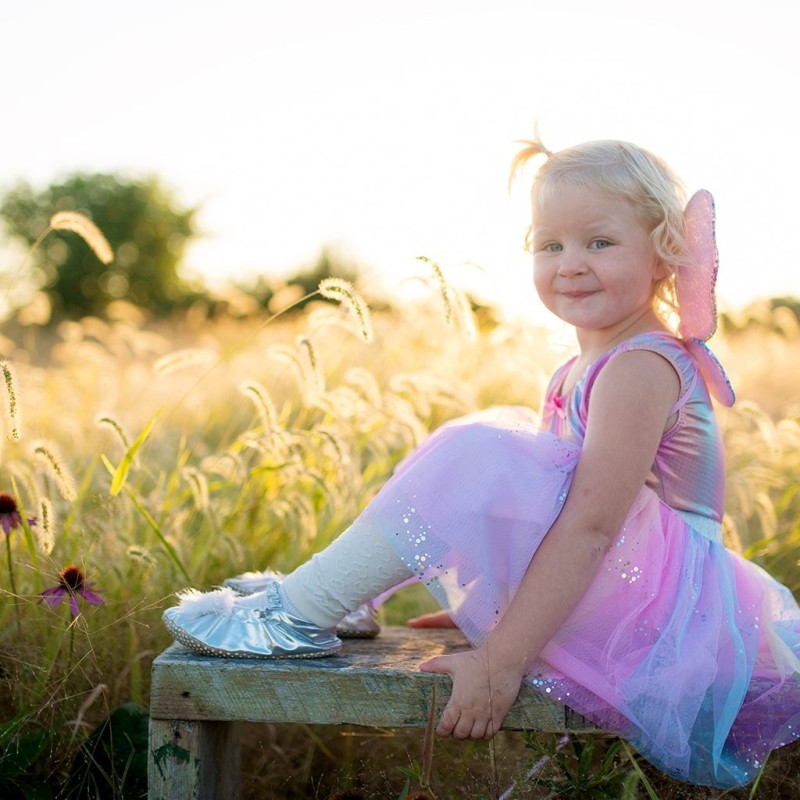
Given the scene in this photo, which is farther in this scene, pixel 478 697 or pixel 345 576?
pixel 345 576

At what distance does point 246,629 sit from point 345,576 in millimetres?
230

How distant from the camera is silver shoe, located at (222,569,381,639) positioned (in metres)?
2.25

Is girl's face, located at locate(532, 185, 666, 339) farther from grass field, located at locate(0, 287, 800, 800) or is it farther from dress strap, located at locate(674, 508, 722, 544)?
dress strap, located at locate(674, 508, 722, 544)

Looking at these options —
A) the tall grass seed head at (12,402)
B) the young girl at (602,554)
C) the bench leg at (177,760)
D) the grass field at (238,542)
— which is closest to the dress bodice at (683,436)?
the young girl at (602,554)

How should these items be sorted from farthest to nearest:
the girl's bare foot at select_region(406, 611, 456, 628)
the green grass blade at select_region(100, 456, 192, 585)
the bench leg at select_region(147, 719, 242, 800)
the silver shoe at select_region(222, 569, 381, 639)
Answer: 1. the girl's bare foot at select_region(406, 611, 456, 628)
2. the green grass blade at select_region(100, 456, 192, 585)
3. the silver shoe at select_region(222, 569, 381, 639)
4. the bench leg at select_region(147, 719, 242, 800)

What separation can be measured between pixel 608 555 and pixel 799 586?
1.20 metres

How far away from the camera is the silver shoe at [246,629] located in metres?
1.98

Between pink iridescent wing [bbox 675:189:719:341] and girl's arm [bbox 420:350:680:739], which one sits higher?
pink iridescent wing [bbox 675:189:719:341]

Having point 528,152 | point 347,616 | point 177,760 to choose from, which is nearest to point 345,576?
point 347,616

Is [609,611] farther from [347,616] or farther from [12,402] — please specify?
[12,402]

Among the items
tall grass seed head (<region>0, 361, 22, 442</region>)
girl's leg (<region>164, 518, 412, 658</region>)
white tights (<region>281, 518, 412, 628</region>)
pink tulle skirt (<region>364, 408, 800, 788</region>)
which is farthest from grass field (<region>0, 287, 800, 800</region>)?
white tights (<region>281, 518, 412, 628</region>)

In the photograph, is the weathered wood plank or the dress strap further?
the dress strap

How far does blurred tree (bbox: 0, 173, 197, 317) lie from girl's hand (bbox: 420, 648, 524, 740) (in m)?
20.1

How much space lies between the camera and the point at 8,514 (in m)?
2.25
